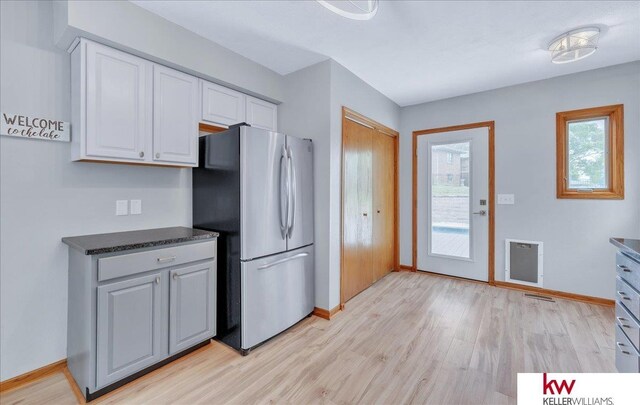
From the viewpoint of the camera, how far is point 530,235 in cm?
347

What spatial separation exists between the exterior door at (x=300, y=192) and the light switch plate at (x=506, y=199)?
102 inches

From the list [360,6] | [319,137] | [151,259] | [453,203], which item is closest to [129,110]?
[151,259]

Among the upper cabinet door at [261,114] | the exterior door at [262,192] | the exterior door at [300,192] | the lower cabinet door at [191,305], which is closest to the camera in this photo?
the lower cabinet door at [191,305]

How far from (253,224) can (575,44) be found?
321 centimetres

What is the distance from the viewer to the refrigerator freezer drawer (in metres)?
2.19

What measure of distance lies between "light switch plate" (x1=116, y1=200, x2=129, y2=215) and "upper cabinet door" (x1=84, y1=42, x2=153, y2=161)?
0.41m

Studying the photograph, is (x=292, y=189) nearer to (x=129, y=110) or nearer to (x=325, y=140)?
(x=325, y=140)

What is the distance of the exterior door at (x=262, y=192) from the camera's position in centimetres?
218

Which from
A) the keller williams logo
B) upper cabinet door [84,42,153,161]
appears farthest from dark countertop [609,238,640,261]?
upper cabinet door [84,42,153,161]

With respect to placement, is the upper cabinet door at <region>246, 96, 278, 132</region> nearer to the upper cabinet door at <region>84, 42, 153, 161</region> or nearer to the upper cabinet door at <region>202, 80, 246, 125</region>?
the upper cabinet door at <region>202, 80, 246, 125</region>

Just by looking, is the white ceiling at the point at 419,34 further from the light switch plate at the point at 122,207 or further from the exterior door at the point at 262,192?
the light switch plate at the point at 122,207

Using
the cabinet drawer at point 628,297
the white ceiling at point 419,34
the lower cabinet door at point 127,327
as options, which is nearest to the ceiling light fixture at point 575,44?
the white ceiling at point 419,34

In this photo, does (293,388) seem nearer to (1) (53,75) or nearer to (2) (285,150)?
(2) (285,150)

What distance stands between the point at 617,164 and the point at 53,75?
5198 millimetres
